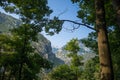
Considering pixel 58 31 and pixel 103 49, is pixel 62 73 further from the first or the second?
pixel 103 49

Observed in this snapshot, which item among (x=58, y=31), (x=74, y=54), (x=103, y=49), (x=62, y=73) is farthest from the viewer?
(x=62, y=73)

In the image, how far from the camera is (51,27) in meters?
8.79

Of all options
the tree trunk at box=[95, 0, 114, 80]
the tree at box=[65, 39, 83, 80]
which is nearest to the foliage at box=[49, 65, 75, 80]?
the tree at box=[65, 39, 83, 80]

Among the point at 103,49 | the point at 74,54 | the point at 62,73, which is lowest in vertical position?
the point at 103,49

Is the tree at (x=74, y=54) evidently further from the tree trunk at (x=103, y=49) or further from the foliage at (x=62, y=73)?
the tree trunk at (x=103, y=49)

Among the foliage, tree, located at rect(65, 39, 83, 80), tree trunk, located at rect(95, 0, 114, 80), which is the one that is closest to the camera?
tree trunk, located at rect(95, 0, 114, 80)

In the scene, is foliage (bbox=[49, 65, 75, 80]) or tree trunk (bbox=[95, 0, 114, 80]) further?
foliage (bbox=[49, 65, 75, 80])

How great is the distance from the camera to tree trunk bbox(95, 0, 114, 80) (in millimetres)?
5773

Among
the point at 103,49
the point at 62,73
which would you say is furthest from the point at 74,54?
the point at 103,49

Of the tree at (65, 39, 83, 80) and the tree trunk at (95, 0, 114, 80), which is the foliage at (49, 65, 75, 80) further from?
the tree trunk at (95, 0, 114, 80)

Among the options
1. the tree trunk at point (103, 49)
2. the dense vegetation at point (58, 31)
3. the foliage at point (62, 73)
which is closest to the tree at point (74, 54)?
the dense vegetation at point (58, 31)

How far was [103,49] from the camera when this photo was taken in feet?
19.6

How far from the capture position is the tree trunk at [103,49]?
5773 mm

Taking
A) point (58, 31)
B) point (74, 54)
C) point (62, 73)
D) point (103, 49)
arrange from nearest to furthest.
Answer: point (103, 49) < point (58, 31) < point (74, 54) < point (62, 73)
